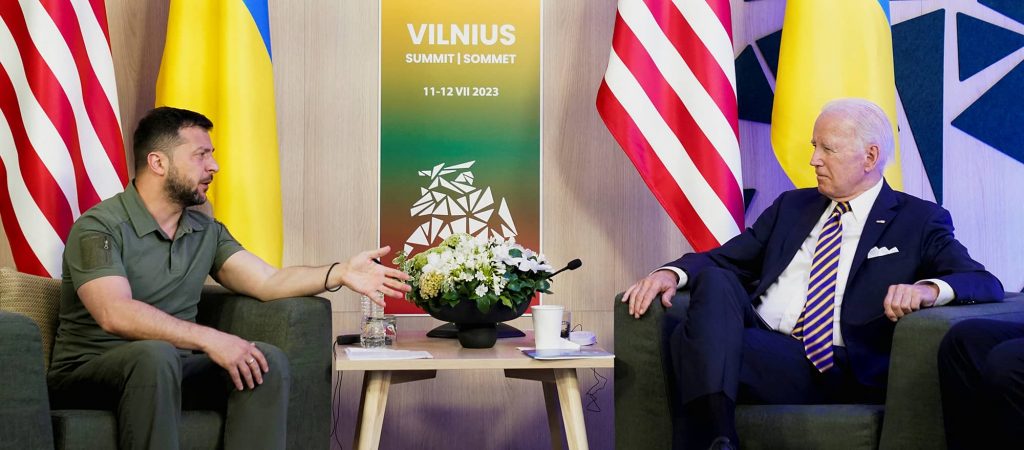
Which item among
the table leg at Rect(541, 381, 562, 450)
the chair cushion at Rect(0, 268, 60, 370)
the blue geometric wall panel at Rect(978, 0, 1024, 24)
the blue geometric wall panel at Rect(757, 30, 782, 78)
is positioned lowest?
the table leg at Rect(541, 381, 562, 450)

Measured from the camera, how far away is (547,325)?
2656 mm

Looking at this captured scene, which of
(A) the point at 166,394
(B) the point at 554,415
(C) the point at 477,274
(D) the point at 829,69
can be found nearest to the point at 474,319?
(C) the point at 477,274

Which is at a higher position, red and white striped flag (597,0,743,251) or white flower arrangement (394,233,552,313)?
red and white striped flag (597,0,743,251)

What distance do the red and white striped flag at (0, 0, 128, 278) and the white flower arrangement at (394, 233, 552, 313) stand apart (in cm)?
114

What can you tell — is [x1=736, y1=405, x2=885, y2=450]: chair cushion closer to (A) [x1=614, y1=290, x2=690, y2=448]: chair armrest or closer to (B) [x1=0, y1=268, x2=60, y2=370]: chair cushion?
(A) [x1=614, y1=290, x2=690, y2=448]: chair armrest

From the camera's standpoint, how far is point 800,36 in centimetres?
331

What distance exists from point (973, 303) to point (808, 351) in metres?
0.43

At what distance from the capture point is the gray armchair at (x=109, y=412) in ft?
6.73

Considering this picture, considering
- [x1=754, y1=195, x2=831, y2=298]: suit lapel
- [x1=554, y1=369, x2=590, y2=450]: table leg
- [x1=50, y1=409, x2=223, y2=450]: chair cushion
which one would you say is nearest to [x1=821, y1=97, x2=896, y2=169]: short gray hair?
[x1=754, y1=195, x2=831, y2=298]: suit lapel

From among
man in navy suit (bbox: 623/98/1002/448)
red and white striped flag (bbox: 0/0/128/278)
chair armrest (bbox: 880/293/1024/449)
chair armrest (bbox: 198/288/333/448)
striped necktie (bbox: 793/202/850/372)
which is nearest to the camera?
chair armrest (bbox: 880/293/1024/449)

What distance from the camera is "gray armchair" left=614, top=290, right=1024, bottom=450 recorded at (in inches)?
89.9

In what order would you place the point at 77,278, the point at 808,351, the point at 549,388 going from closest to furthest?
the point at 77,278
the point at 808,351
the point at 549,388

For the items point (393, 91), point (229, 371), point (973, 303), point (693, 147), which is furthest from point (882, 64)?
point (229, 371)

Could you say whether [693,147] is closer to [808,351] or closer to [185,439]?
[808,351]
